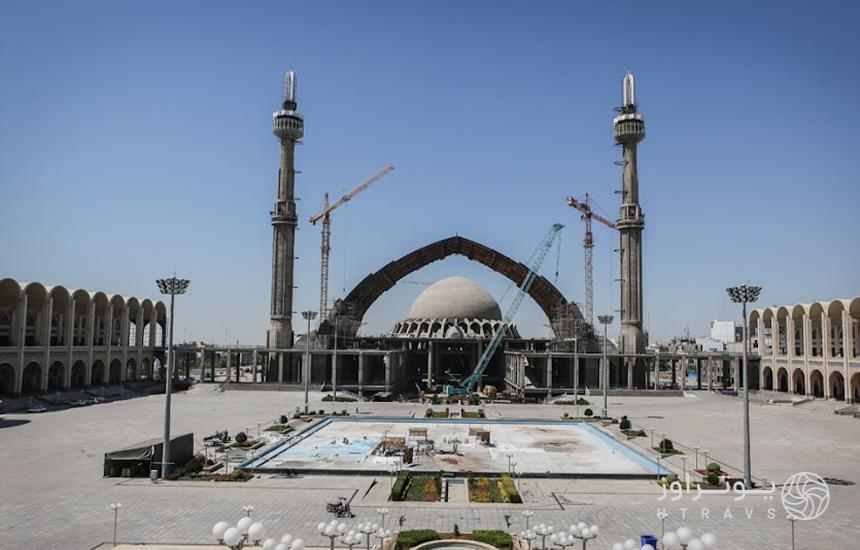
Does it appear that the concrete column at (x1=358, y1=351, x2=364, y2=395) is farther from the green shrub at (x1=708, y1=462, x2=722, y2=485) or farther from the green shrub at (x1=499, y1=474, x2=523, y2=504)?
the green shrub at (x1=708, y1=462, x2=722, y2=485)

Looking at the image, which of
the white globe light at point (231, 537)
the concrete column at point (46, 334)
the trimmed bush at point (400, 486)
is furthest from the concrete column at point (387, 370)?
the white globe light at point (231, 537)

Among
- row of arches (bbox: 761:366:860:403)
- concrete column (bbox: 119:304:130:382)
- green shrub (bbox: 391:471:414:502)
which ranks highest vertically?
concrete column (bbox: 119:304:130:382)

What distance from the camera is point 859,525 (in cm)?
2467

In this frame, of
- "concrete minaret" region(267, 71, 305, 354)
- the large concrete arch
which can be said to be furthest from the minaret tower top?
the large concrete arch

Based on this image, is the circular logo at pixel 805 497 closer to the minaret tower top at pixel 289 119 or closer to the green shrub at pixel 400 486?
the green shrub at pixel 400 486

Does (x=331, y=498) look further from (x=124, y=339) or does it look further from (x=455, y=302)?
(x=455, y=302)

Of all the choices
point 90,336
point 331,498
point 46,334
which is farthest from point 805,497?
point 90,336

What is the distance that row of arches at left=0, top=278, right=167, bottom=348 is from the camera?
213ft

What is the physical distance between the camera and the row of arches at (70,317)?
6506cm

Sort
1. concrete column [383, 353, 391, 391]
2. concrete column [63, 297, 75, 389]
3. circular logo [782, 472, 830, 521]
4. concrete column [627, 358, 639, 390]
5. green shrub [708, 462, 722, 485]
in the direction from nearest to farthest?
1. circular logo [782, 472, 830, 521]
2. green shrub [708, 462, 722, 485]
3. concrete column [63, 297, 75, 389]
4. concrete column [383, 353, 391, 391]
5. concrete column [627, 358, 639, 390]

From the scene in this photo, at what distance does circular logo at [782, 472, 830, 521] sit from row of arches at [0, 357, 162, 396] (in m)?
66.3

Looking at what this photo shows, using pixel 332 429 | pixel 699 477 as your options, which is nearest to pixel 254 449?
pixel 332 429

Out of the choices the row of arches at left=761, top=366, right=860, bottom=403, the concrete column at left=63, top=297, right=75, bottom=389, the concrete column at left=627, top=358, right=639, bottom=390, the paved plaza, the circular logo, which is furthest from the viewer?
the concrete column at left=627, top=358, right=639, bottom=390

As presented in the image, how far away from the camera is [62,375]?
73312 mm
